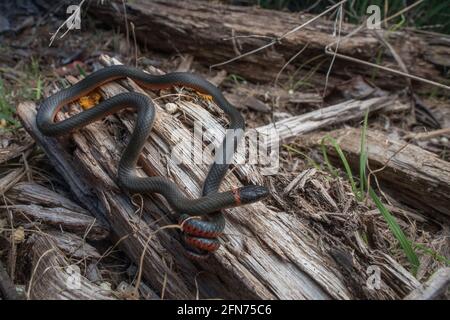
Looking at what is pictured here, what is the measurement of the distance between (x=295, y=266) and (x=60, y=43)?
15.9ft

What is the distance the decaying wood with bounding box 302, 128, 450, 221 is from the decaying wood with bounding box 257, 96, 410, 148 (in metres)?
0.42

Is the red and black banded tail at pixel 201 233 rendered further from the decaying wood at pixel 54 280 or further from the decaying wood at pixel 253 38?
the decaying wood at pixel 253 38

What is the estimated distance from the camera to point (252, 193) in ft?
10.8

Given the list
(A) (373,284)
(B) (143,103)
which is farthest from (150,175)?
(A) (373,284)

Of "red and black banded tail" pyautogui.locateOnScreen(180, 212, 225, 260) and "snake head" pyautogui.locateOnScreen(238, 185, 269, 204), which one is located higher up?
"snake head" pyautogui.locateOnScreen(238, 185, 269, 204)

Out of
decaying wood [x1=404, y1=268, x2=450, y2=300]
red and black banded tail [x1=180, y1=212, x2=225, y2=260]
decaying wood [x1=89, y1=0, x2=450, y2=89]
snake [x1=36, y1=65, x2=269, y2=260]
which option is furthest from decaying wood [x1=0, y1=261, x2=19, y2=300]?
decaying wood [x1=89, y1=0, x2=450, y2=89]

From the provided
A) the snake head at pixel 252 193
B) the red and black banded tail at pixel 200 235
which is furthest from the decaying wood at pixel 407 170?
the red and black banded tail at pixel 200 235

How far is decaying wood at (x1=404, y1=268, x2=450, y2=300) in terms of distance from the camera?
285 cm

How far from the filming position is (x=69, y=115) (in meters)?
4.16

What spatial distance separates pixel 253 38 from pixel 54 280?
3949 mm

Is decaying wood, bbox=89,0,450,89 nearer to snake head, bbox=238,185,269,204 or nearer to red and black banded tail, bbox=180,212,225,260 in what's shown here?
snake head, bbox=238,185,269,204

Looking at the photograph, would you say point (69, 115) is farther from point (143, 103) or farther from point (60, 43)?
point (60, 43)
